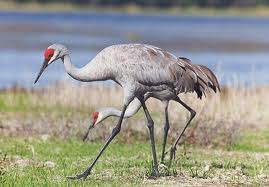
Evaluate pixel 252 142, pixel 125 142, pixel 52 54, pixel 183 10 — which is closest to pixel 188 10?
pixel 183 10

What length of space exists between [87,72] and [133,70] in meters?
0.50

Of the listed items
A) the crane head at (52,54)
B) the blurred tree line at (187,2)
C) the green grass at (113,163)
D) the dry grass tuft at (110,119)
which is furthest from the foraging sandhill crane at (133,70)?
the blurred tree line at (187,2)

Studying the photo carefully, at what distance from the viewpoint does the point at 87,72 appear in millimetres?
9797

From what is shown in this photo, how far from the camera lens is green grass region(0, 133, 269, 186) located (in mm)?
9844

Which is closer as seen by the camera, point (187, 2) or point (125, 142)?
point (125, 142)

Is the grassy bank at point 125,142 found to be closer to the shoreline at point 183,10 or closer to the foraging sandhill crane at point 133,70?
Result: the foraging sandhill crane at point 133,70

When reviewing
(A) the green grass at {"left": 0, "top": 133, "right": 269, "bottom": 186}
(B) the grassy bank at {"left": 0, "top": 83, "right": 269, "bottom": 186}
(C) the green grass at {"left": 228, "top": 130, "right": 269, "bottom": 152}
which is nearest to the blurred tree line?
(B) the grassy bank at {"left": 0, "top": 83, "right": 269, "bottom": 186}

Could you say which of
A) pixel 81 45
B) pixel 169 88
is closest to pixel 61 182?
pixel 169 88

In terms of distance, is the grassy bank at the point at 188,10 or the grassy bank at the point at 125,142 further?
the grassy bank at the point at 188,10

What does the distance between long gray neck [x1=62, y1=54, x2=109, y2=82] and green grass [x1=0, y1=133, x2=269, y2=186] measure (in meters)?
1.12

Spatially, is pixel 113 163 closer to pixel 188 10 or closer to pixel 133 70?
pixel 133 70

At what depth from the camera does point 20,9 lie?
98.4 meters

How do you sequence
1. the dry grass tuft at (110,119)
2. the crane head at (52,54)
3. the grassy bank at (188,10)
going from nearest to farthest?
1. the crane head at (52,54)
2. the dry grass tuft at (110,119)
3. the grassy bank at (188,10)

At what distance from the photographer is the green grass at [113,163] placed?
32.3 ft
